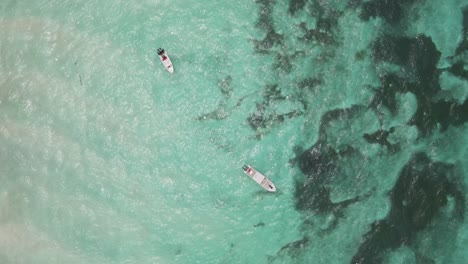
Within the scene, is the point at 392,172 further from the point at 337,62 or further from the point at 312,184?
the point at 337,62

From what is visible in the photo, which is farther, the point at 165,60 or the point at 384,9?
the point at 384,9

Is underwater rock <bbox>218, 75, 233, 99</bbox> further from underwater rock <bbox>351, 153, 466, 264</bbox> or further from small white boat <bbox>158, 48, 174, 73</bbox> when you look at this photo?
underwater rock <bbox>351, 153, 466, 264</bbox>

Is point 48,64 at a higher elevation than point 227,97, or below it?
below

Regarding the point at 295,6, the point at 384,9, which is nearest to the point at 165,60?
the point at 295,6

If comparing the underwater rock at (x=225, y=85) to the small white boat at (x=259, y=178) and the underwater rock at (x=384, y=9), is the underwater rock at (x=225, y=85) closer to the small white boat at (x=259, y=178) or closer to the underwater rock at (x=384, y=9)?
the small white boat at (x=259, y=178)

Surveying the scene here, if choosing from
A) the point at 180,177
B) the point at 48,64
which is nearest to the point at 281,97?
the point at 180,177

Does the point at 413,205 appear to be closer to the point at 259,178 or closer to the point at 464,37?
the point at 259,178

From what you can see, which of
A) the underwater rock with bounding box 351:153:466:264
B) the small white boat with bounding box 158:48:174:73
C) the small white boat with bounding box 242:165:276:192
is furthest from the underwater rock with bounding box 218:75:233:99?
the underwater rock with bounding box 351:153:466:264
